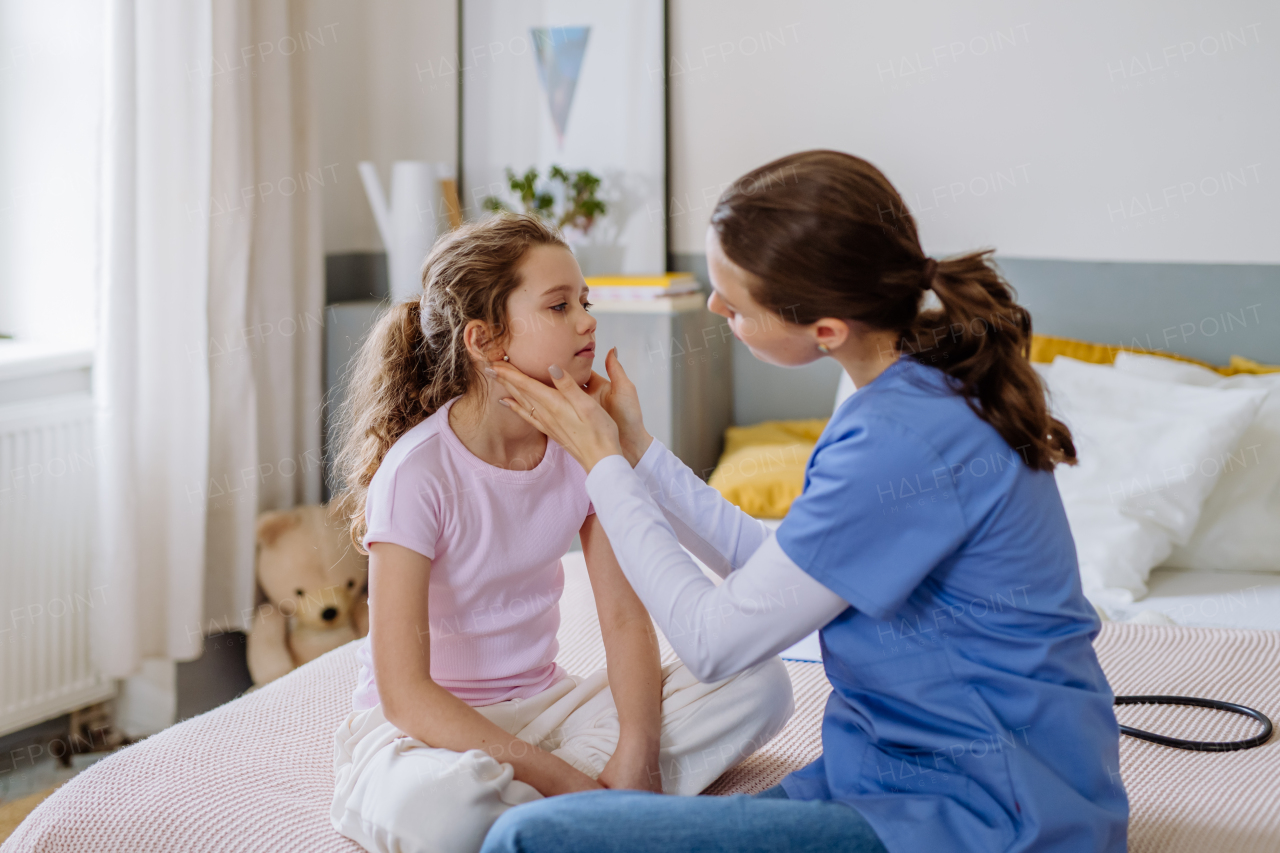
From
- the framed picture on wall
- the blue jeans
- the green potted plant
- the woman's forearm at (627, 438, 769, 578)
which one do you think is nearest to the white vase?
the green potted plant

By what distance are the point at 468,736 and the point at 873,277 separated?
1.95 feet

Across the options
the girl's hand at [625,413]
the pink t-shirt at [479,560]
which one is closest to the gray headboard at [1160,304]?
the girl's hand at [625,413]

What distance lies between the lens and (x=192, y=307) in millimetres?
2234

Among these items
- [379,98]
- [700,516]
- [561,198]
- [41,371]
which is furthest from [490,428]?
[379,98]

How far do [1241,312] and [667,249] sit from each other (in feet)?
4.25

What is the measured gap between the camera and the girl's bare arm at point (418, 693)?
108 centimetres

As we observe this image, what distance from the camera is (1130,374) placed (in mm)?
2074

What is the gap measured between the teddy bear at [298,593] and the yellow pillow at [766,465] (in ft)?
2.84

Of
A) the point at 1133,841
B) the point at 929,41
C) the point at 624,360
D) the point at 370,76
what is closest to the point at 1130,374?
the point at 929,41

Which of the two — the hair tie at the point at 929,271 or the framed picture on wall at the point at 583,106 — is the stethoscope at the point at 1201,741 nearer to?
the hair tie at the point at 929,271

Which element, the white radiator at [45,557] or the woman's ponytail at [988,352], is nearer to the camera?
the woman's ponytail at [988,352]

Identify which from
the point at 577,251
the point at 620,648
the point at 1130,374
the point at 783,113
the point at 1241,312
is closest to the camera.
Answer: the point at 620,648

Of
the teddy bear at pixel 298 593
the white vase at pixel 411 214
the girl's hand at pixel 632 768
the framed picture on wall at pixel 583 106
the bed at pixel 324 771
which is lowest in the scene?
the teddy bear at pixel 298 593

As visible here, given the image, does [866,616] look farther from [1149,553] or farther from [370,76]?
[370,76]
